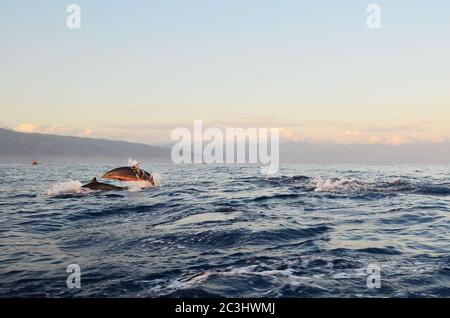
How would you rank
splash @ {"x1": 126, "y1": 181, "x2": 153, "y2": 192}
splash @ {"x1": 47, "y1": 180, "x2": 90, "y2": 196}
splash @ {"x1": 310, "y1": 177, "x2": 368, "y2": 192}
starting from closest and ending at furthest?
splash @ {"x1": 47, "y1": 180, "x2": 90, "y2": 196} → splash @ {"x1": 310, "y1": 177, "x2": 368, "y2": 192} → splash @ {"x1": 126, "y1": 181, "x2": 153, "y2": 192}

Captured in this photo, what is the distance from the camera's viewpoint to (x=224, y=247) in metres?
11.3

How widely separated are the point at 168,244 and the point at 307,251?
147 inches

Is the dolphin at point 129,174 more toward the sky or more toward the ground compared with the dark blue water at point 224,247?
more toward the sky

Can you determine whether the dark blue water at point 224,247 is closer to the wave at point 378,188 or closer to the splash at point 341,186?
the wave at point 378,188

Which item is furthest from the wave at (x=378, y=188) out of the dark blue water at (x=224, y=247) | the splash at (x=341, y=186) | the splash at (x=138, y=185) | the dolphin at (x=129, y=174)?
the dolphin at (x=129, y=174)

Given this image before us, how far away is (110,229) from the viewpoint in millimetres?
14195

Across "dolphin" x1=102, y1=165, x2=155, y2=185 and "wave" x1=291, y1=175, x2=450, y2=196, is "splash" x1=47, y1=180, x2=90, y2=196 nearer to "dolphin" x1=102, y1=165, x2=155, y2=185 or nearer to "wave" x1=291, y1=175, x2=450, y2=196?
"dolphin" x1=102, y1=165, x2=155, y2=185

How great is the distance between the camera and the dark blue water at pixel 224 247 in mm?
8125

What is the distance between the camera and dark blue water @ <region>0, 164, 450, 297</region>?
8.12 meters

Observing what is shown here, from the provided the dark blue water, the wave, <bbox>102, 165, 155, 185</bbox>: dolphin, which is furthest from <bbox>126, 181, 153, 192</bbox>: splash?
the wave
